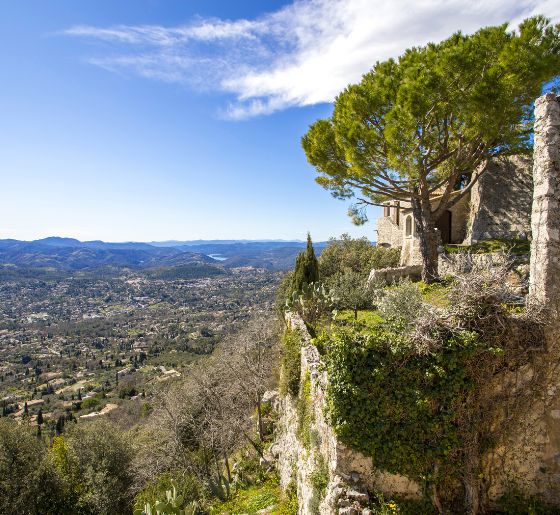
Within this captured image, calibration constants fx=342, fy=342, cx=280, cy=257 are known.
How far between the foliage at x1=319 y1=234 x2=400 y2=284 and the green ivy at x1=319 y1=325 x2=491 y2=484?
14136mm

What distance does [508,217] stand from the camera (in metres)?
15.6

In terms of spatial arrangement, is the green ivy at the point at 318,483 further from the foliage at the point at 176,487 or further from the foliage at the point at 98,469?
the foliage at the point at 98,469

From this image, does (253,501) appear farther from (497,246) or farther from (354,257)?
(354,257)

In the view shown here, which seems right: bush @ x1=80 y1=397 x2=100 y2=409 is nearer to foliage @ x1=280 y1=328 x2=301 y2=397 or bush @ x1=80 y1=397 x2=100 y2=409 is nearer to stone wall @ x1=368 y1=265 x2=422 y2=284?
Result: stone wall @ x1=368 y1=265 x2=422 y2=284

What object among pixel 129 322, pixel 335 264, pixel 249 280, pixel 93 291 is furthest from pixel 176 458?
pixel 93 291

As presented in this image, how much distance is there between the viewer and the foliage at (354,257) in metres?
20.8

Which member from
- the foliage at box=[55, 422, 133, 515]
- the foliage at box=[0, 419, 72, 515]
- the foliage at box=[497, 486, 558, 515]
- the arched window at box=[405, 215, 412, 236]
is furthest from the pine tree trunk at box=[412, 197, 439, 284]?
the foliage at box=[0, 419, 72, 515]

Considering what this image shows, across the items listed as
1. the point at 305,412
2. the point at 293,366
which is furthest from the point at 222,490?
the point at 305,412

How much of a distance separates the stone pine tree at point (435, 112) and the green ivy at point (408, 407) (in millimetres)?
7741

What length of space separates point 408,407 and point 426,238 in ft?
31.7

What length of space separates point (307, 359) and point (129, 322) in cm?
11439

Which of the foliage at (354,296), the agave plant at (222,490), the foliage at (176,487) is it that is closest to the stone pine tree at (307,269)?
Result: the foliage at (354,296)

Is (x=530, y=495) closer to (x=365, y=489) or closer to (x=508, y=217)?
(x=365, y=489)

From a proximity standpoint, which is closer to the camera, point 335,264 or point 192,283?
point 335,264
